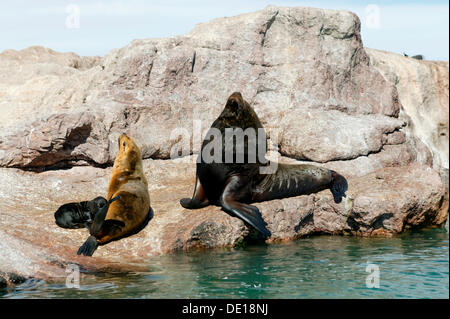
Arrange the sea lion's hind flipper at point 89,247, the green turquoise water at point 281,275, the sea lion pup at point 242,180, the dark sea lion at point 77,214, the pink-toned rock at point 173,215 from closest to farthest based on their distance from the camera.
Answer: the green turquoise water at point 281,275, the pink-toned rock at point 173,215, the sea lion's hind flipper at point 89,247, the dark sea lion at point 77,214, the sea lion pup at point 242,180

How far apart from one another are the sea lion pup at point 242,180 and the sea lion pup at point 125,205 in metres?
0.77

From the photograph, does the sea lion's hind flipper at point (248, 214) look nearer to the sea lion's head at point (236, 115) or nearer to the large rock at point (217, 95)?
the sea lion's head at point (236, 115)

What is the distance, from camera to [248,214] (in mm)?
7777

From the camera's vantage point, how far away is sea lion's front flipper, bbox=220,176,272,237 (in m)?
7.68

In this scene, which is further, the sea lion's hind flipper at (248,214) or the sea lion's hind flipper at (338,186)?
the sea lion's hind flipper at (338,186)

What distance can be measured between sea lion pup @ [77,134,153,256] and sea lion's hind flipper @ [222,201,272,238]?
3.84 feet

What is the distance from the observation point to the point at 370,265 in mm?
6492

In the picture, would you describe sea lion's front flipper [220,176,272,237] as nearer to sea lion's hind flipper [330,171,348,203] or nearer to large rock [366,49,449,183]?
sea lion's hind flipper [330,171,348,203]

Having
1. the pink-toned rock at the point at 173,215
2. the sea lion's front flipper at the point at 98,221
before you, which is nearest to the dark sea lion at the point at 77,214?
the pink-toned rock at the point at 173,215

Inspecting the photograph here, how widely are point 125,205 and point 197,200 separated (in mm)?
1216

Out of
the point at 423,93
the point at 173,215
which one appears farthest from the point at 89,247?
the point at 423,93

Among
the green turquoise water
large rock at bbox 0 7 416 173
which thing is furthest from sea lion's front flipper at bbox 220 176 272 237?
large rock at bbox 0 7 416 173

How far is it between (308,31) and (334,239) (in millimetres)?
5817

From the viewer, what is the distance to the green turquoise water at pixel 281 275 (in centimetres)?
539
